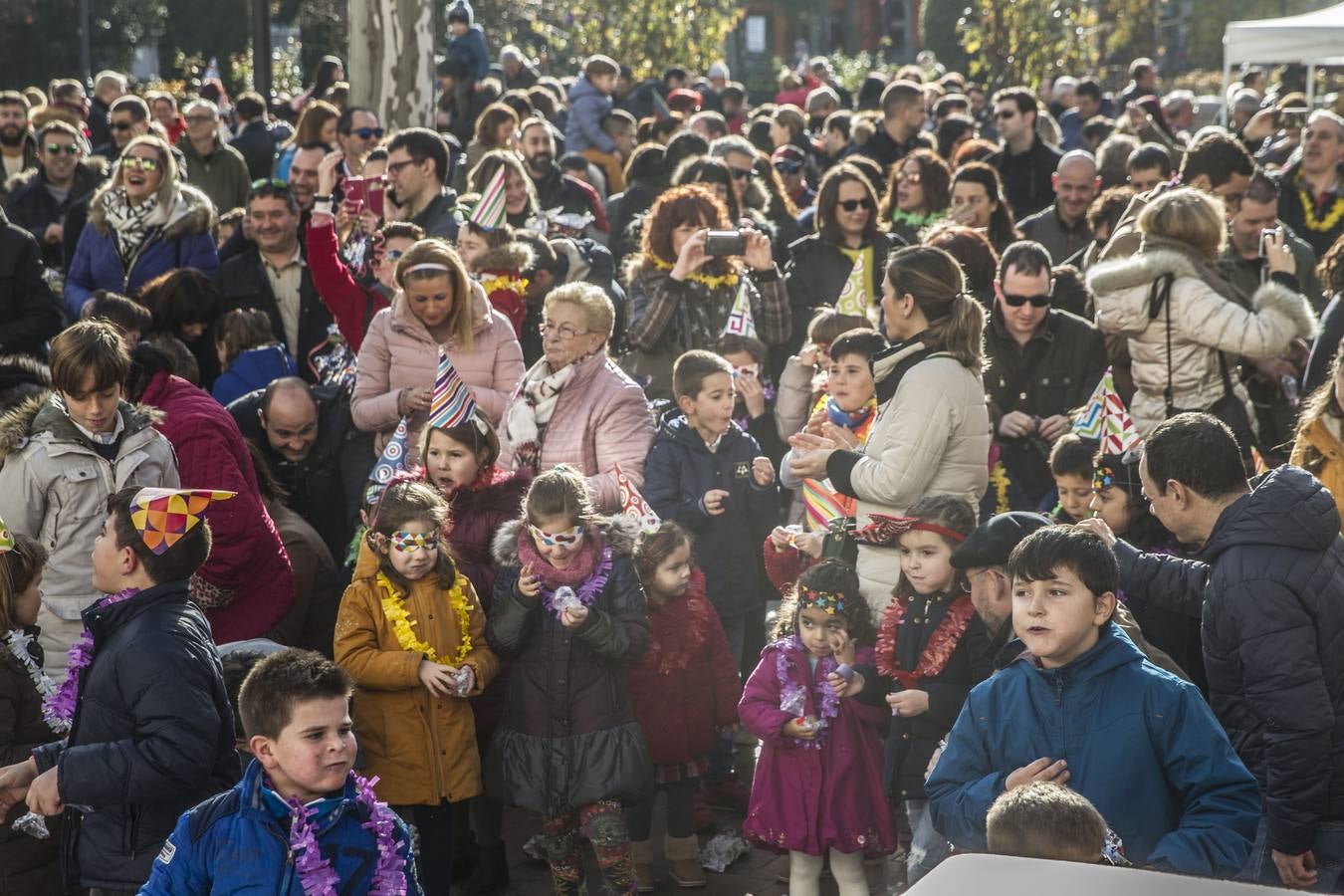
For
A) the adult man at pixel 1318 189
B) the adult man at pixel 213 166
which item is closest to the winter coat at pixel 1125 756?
the adult man at pixel 1318 189

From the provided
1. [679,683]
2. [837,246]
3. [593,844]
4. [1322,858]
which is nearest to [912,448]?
[679,683]

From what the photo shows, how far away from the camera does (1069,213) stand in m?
9.56

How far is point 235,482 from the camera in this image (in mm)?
5883

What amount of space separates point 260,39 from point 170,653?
1723cm

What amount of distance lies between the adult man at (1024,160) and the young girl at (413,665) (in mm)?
7198

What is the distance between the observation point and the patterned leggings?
217 inches

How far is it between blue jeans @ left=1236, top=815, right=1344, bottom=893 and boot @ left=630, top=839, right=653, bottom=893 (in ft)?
7.36

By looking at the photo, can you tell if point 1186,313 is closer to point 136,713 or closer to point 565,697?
point 565,697

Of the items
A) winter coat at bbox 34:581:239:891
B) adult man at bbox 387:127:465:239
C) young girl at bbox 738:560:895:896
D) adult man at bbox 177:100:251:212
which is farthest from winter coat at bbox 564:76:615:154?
winter coat at bbox 34:581:239:891

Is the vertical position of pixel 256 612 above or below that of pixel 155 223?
below

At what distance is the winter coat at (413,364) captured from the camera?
685cm

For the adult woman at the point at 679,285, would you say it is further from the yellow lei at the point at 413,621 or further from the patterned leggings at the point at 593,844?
the patterned leggings at the point at 593,844

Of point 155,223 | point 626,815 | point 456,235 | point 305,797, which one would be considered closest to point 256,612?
point 626,815

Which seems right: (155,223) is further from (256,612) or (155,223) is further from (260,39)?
(260,39)
